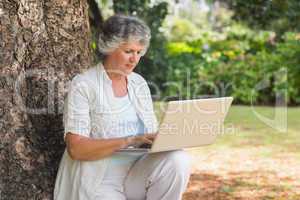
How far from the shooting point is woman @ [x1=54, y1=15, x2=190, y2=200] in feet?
8.98

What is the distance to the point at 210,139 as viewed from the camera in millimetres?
2953

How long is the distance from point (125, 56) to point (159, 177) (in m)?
0.62

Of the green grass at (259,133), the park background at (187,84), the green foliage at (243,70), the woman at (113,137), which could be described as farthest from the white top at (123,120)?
the green foliage at (243,70)

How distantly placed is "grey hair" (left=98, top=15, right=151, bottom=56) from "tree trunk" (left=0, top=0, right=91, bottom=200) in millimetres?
474

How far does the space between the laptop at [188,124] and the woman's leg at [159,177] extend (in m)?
0.07

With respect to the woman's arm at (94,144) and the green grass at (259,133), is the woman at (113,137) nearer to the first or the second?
the woman's arm at (94,144)

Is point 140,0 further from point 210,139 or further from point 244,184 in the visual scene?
point 210,139

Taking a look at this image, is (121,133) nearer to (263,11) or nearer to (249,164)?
(249,164)

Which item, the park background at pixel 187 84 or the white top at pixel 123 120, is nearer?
the white top at pixel 123 120

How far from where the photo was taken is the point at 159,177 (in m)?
2.87

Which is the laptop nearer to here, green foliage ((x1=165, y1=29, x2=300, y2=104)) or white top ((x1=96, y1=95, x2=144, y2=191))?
white top ((x1=96, y1=95, x2=144, y2=191))

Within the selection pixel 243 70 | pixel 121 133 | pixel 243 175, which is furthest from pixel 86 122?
pixel 243 70

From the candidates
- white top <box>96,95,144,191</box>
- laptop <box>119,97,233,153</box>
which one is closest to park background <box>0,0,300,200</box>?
white top <box>96,95,144,191</box>

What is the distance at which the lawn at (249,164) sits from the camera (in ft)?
16.0
